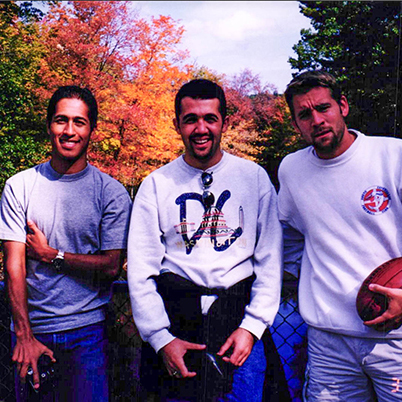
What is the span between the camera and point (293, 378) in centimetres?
290

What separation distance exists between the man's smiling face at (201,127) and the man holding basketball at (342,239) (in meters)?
0.41

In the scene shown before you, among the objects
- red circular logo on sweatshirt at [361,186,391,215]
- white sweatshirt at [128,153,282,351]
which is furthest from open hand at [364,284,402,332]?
white sweatshirt at [128,153,282,351]

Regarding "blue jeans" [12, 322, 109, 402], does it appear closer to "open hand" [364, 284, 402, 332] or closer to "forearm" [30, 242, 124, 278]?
"forearm" [30, 242, 124, 278]

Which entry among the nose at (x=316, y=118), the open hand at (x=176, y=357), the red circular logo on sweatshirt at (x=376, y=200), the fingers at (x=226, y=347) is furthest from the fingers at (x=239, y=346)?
the nose at (x=316, y=118)

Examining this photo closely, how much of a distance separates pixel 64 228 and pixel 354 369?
1560mm

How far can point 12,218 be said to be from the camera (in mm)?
2186

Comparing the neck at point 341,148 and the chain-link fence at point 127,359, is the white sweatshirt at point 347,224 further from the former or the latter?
the chain-link fence at point 127,359

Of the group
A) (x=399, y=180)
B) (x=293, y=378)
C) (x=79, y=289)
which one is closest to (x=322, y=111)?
(x=399, y=180)

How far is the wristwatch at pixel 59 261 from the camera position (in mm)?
2131

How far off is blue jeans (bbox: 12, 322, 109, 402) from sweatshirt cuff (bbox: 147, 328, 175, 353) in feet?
1.32

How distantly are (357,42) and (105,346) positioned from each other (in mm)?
19909

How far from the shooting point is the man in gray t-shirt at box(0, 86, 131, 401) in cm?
213

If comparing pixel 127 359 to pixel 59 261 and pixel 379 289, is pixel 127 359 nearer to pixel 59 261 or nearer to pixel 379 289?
pixel 59 261

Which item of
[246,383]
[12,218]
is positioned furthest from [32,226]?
[246,383]
